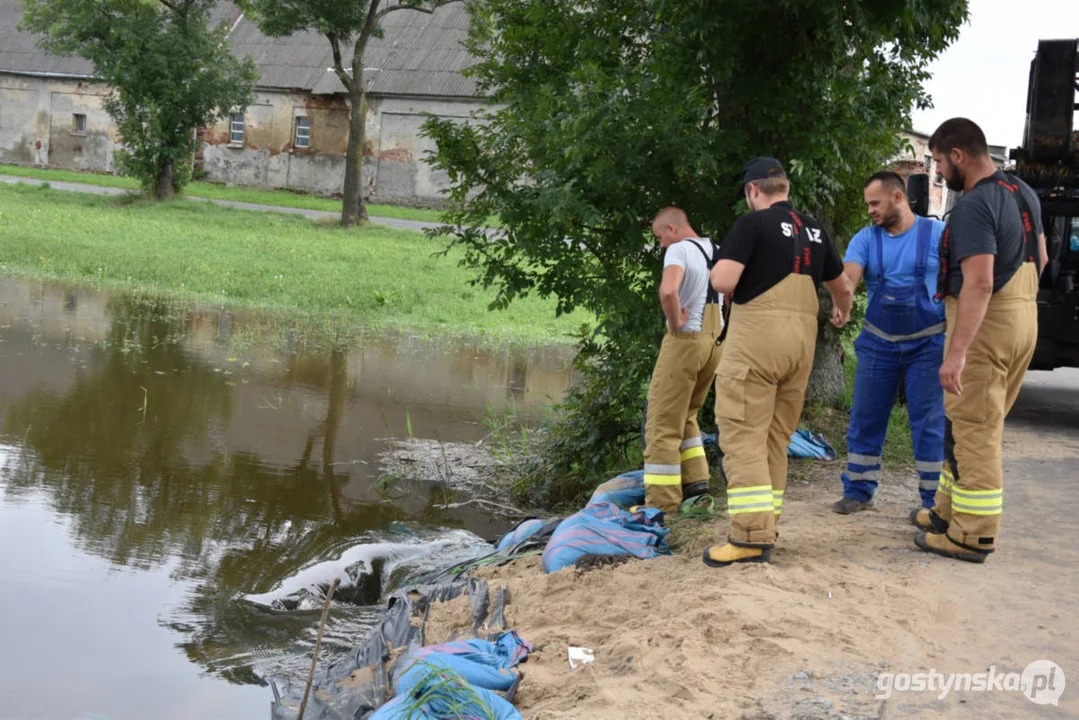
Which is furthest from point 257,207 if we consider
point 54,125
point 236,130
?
point 54,125

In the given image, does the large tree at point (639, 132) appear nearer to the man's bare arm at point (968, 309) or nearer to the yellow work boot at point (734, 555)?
the man's bare arm at point (968, 309)

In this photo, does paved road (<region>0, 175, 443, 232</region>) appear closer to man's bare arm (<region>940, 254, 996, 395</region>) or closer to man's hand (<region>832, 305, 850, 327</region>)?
man's hand (<region>832, 305, 850, 327</region>)

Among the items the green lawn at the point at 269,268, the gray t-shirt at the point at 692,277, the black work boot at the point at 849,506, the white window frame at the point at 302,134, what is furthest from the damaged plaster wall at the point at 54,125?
the black work boot at the point at 849,506

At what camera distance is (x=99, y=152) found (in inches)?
1921

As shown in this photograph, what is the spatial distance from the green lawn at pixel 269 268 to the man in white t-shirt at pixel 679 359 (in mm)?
8354

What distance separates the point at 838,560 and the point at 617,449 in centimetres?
335

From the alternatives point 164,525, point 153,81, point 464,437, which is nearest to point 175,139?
point 153,81

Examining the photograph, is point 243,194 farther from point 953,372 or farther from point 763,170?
point 953,372

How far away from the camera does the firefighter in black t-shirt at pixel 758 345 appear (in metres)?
5.86

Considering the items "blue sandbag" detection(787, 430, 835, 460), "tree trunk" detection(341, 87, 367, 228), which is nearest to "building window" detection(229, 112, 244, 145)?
"tree trunk" detection(341, 87, 367, 228)

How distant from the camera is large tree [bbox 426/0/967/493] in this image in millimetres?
7887

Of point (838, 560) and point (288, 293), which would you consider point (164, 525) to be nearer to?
point (838, 560)

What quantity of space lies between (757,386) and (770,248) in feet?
2.29

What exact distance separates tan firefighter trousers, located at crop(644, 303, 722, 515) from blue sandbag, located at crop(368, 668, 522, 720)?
10.1ft
